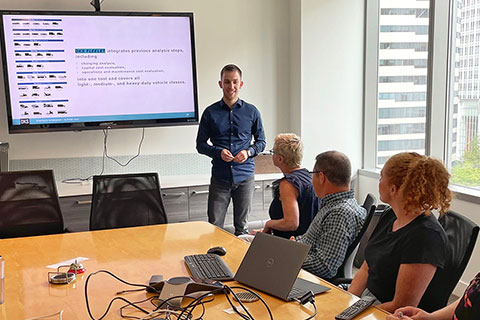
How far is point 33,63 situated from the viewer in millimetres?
4320

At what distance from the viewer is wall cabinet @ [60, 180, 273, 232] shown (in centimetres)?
428

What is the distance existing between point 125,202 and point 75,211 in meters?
0.95

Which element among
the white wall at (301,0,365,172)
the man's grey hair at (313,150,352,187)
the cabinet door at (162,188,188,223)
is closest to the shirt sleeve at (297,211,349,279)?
the man's grey hair at (313,150,352,187)

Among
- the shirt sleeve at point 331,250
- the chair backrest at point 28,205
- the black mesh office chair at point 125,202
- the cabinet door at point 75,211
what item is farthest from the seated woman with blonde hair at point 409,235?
the cabinet door at point 75,211

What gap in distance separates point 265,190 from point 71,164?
5.51ft

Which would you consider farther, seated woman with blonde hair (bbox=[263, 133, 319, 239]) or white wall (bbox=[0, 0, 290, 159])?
white wall (bbox=[0, 0, 290, 159])

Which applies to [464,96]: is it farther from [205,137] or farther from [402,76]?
[205,137]

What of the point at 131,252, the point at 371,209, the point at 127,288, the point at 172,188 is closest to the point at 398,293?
the point at 371,209

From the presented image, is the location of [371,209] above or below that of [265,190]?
above

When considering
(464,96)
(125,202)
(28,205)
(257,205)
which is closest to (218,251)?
(125,202)

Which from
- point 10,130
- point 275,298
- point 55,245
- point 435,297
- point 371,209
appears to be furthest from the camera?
point 10,130

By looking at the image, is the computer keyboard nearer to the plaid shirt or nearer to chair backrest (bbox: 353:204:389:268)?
the plaid shirt

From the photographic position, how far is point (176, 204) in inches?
180

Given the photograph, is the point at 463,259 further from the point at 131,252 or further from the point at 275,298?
the point at 131,252
